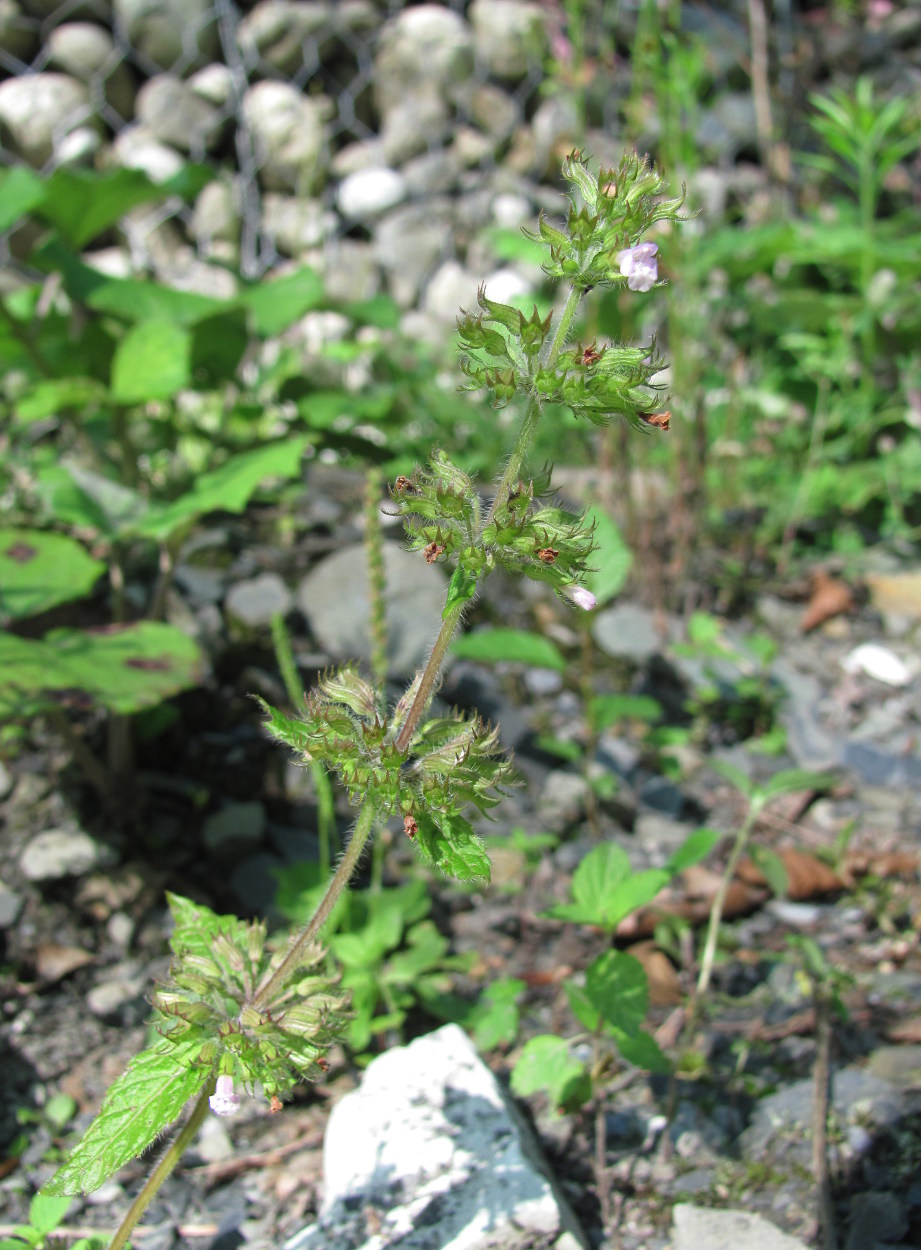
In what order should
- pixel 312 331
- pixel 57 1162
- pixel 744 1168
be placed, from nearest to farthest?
pixel 744 1168, pixel 57 1162, pixel 312 331

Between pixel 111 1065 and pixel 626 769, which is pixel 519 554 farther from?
pixel 626 769

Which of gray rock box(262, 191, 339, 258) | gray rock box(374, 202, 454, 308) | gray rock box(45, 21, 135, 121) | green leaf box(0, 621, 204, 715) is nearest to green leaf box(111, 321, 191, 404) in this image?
green leaf box(0, 621, 204, 715)

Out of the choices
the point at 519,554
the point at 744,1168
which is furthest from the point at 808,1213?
the point at 519,554

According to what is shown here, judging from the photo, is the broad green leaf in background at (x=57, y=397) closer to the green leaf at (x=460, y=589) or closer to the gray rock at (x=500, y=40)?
the green leaf at (x=460, y=589)

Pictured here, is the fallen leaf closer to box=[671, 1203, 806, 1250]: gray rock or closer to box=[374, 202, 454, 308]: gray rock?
box=[671, 1203, 806, 1250]: gray rock

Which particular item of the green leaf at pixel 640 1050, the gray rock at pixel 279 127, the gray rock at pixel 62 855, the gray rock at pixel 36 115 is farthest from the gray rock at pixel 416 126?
the green leaf at pixel 640 1050

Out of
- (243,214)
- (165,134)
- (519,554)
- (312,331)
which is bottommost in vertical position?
(312,331)

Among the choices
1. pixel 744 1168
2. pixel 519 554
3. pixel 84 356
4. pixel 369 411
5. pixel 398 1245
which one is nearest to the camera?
pixel 519 554
